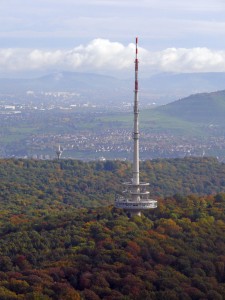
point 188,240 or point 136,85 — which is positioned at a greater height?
point 136,85

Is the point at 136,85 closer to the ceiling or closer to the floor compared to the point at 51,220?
closer to the ceiling

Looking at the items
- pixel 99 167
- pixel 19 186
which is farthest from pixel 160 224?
pixel 99 167

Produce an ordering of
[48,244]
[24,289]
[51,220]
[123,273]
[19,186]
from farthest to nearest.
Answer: [19,186] → [51,220] → [48,244] → [123,273] → [24,289]

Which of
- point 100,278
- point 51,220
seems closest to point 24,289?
point 100,278

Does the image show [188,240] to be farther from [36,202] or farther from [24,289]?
[36,202]

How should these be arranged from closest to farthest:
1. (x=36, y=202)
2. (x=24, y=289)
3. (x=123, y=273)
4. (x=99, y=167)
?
(x=24, y=289), (x=123, y=273), (x=36, y=202), (x=99, y=167)

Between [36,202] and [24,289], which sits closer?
[24,289]

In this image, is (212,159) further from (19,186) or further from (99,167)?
(19,186)

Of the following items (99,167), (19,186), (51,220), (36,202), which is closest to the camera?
(51,220)

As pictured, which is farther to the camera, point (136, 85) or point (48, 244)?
point (136, 85)
